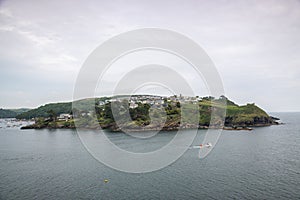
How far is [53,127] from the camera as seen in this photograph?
68.1 meters

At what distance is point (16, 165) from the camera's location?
2548 cm

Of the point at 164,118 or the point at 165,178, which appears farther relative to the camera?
the point at 164,118

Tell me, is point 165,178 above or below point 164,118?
below

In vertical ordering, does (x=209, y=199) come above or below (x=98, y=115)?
below

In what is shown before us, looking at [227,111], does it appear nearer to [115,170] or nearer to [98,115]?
[98,115]

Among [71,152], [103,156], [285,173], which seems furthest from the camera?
[71,152]

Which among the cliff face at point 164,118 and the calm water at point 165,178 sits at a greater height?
the cliff face at point 164,118

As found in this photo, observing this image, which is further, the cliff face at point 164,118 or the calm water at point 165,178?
the cliff face at point 164,118

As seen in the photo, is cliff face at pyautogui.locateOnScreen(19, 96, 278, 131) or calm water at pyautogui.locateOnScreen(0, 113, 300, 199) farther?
cliff face at pyautogui.locateOnScreen(19, 96, 278, 131)

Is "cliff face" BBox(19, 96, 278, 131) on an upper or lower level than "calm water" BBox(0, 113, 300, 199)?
upper

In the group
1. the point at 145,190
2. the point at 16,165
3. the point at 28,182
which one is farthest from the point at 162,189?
the point at 16,165

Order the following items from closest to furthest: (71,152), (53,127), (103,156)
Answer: (103,156)
(71,152)
(53,127)

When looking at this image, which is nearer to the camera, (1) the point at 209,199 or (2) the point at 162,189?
(1) the point at 209,199

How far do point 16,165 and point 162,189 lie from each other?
16.8 meters
